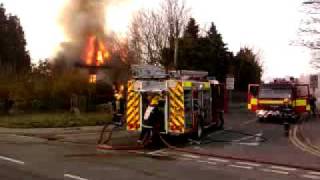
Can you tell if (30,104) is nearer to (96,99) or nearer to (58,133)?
(96,99)

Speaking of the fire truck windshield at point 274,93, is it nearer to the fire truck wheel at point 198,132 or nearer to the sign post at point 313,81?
the sign post at point 313,81

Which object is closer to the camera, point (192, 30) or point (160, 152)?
point (160, 152)

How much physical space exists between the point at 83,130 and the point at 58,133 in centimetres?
168

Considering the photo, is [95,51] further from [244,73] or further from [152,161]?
[244,73]

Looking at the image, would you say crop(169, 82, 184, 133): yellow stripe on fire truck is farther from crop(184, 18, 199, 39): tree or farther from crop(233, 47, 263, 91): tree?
crop(233, 47, 263, 91): tree

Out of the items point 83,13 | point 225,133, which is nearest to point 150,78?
point 83,13

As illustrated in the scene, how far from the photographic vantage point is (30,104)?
39312 millimetres

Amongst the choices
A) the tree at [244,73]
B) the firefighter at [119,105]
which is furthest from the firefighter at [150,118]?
the tree at [244,73]

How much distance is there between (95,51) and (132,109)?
2584 millimetres

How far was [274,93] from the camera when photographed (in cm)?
3306

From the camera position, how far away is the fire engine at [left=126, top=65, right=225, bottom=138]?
65.7ft

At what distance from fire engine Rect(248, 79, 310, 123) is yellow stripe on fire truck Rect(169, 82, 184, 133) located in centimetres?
1312

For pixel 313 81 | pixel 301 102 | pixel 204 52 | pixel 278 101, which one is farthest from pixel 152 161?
pixel 204 52

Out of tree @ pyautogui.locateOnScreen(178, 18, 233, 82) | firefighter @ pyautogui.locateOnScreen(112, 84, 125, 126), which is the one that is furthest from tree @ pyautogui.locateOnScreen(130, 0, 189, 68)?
firefighter @ pyautogui.locateOnScreen(112, 84, 125, 126)
